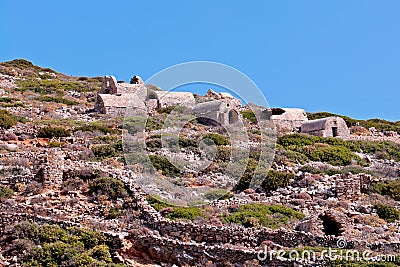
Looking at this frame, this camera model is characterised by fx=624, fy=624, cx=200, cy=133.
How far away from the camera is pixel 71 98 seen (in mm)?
47125

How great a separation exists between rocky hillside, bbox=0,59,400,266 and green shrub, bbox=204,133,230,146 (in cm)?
5

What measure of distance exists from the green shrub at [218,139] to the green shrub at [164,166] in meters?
4.73

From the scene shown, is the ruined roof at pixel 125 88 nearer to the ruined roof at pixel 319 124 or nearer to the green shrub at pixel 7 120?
the green shrub at pixel 7 120

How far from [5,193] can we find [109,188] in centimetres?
318

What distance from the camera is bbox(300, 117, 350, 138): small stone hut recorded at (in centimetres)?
3688

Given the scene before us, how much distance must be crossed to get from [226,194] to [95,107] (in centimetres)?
2078

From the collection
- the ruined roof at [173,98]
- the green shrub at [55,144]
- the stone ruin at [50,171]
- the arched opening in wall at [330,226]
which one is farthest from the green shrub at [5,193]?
the ruined roof at [173,98]

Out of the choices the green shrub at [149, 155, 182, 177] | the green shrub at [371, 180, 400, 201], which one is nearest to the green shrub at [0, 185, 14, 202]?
the green shrub at [149, 155, 182, 177]

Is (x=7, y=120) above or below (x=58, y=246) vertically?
above

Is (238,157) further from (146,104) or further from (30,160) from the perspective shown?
(146,104)

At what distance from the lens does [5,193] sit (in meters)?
19.1

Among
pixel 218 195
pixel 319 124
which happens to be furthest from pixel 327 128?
pixel 218 195

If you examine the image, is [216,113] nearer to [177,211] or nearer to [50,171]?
[50,171]


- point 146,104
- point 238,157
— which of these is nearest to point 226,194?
point 238,157
